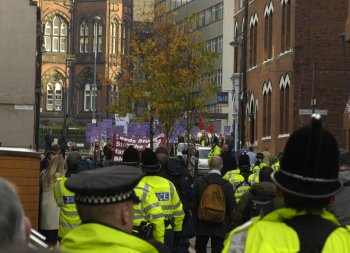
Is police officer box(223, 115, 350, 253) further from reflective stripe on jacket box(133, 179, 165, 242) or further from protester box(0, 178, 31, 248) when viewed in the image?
reflective stripe on jacket box(133, 179, 165, 242)

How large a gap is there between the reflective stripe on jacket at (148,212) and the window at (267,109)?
1512 inches

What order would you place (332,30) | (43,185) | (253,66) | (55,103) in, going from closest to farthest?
(43,185) → (332,30) → (253,66) → (55,103)

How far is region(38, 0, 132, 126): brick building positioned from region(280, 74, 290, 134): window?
2896 inches

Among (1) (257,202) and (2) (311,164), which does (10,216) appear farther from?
(1) (257,202)

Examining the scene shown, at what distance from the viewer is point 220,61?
90.5 m

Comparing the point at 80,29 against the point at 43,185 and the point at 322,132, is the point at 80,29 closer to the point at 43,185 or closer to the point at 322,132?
the point at 43,185

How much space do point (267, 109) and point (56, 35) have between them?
252 feet

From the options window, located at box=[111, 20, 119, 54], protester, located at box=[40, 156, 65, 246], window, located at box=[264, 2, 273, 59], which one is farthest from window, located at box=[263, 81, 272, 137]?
window, located at box=[111, 20, 119, 54]

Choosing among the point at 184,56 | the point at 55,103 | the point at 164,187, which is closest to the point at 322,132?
the point at 164,187

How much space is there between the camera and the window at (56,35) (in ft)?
408

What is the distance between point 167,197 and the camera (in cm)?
1273

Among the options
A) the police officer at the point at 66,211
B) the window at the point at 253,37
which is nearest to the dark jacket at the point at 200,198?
the police officer at the point at 66,211

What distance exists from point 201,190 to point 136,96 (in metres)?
36.9

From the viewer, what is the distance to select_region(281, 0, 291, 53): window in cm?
4653
